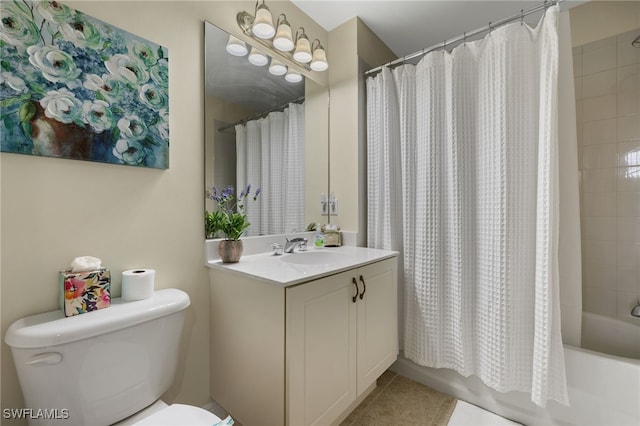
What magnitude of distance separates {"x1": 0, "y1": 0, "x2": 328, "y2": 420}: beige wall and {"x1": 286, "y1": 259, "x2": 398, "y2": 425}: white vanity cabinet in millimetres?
581

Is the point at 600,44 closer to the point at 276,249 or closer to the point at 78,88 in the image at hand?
the point at 276,249

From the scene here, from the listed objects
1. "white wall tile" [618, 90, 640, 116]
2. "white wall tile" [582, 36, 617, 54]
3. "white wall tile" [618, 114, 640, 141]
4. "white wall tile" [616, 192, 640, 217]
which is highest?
"white wall tile" [582, 36, 617, 54]

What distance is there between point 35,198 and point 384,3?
83.0 inches

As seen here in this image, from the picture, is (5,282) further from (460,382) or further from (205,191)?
(460,382)

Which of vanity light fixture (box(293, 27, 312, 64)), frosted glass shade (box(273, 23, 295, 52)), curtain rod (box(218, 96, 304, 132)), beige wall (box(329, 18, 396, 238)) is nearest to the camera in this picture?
curtain rod (box(218, 96, 304, 132))

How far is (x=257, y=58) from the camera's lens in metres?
1.65

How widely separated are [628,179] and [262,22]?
2474 mm

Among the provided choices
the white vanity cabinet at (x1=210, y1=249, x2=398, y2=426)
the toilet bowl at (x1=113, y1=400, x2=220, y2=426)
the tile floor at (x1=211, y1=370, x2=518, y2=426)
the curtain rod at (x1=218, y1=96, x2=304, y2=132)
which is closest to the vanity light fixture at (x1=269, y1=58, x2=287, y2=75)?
the curtain rod at (x1=218, y1=96, x2=304, y2=132)

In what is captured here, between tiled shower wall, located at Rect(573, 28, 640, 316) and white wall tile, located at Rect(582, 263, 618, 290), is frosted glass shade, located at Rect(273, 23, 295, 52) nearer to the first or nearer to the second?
tiled shower wall, located at Rect(573, 28, 640, 316)

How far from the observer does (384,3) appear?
5.87 feet

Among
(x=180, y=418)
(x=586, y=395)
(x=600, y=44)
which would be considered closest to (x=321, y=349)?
(x=180, y=418)

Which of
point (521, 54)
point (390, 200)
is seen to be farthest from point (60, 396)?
point (521, 54)

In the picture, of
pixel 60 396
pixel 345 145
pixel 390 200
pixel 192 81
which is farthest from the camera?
pixel 345 145

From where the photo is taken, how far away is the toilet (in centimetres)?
78
